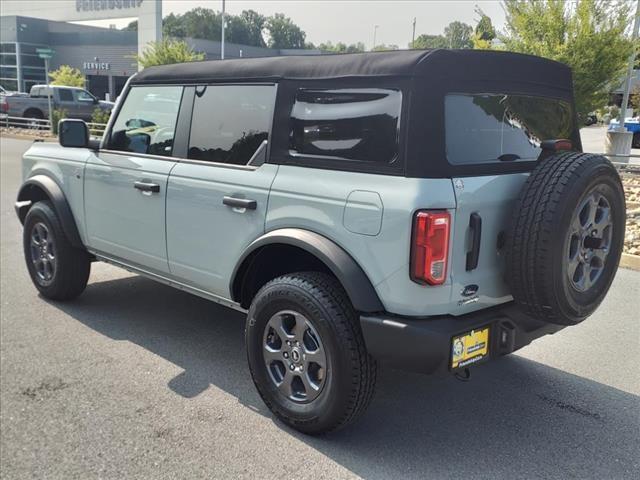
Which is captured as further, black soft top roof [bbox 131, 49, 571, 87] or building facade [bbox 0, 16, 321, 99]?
building facade [bbox 0, 16, 321, 99]

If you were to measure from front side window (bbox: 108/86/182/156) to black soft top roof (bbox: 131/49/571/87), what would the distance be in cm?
24

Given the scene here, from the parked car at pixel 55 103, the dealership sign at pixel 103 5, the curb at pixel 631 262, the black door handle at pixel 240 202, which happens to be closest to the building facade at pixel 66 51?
the dealership sign at pixel 103 5

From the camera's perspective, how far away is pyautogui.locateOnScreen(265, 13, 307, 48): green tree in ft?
463

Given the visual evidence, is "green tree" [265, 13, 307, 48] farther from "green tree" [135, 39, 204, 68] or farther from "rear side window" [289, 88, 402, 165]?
"rear side window" [289, 88, 402, 165]

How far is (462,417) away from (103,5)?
53884mm

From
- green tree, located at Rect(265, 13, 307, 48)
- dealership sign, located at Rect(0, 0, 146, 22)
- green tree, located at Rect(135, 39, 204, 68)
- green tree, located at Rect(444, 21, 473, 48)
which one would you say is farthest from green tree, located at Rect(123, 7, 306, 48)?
green tree, located at Rect(444, 21, 473, 48)

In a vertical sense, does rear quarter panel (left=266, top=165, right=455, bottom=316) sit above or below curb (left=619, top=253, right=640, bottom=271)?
above

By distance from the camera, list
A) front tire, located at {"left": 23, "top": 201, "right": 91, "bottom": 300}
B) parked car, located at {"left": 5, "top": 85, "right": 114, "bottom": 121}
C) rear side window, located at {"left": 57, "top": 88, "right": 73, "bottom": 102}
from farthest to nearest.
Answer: rear side window, located at {"left": 57, "top": 88, "right": 73, "bottom": 102} → parked car, located at {"left": 5, "top": 85, "right": 114, "bottom": 121} → front tire, located at {"left": 23, "top": 201, "right": 91, "bottom": 300}

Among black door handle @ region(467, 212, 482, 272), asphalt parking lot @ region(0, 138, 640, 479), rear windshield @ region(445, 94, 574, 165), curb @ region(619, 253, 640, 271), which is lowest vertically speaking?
asphalt parking lot @ region(0, 138, 640, 479)

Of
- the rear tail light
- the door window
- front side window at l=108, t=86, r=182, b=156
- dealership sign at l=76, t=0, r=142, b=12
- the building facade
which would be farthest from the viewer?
the building facade

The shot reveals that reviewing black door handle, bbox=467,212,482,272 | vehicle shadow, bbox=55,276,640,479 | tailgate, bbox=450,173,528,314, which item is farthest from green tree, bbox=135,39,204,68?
black door handle, bbox=467,212,482,272

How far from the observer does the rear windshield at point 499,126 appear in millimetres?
2922

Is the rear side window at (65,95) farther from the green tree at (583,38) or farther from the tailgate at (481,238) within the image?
the tailgate at (481,238)

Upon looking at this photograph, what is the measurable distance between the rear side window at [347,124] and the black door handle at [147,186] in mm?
1160
